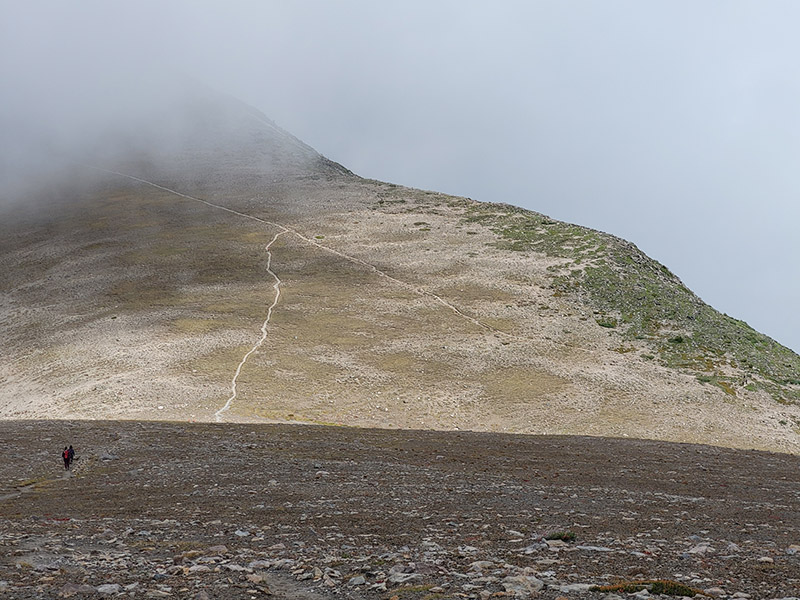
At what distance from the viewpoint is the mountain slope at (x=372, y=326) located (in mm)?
38219

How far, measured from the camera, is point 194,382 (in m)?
→ 39.9

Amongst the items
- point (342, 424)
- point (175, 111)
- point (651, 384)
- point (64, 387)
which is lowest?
point (64, 387)

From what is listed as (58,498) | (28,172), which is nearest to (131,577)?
(58,498)

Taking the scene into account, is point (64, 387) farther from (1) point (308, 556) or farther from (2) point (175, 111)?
(2) point (175, 111)

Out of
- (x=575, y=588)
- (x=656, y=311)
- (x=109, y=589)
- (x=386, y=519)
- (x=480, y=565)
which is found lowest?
(x=109, y=589)

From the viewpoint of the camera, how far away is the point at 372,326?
49.4 metres

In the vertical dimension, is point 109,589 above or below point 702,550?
below

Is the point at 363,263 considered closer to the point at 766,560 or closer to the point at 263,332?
the point at 263,332

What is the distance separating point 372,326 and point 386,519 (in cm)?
3420

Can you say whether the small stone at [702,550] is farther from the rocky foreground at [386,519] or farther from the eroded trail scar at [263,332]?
the eroded trail scar at [263,332]

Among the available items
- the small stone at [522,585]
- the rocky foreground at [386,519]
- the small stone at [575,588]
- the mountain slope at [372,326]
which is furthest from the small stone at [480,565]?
the mountain slope at [372,326]

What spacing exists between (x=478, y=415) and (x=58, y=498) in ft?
77.0

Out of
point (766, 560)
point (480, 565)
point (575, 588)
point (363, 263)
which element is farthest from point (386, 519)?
point (363, 263)

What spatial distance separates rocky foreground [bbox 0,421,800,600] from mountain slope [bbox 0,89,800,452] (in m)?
9.88
